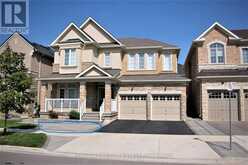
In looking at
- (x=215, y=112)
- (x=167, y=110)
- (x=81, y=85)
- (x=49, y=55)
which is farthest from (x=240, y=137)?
(x=49, y=55)

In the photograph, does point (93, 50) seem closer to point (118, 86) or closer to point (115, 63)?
point (115, 63)

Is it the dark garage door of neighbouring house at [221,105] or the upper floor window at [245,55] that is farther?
the upper floor window at [245,55]

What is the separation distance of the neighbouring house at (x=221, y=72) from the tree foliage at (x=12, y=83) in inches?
536

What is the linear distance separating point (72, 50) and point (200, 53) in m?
11.7

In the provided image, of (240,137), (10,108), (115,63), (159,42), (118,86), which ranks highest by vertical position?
(159,42)

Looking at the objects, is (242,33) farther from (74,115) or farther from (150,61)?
(74,115)

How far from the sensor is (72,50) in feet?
72.5

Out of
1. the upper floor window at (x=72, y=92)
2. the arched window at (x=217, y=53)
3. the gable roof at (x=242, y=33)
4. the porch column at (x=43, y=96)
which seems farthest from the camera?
the upper floor window at (x=72, y=92)

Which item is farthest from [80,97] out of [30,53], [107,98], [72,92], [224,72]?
[224,72]

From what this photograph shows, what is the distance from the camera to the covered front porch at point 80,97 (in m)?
19.7

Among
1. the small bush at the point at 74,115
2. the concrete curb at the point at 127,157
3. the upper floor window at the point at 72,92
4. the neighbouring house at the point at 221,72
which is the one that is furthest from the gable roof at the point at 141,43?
the concrete curb at the point at 127,157

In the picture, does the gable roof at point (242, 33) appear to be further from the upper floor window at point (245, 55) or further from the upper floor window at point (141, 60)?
the upper floor window at point (141, 60)

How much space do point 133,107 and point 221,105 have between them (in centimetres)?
745

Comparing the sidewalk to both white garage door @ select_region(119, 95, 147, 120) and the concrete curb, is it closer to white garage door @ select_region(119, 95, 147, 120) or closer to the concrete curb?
the concrete curb
